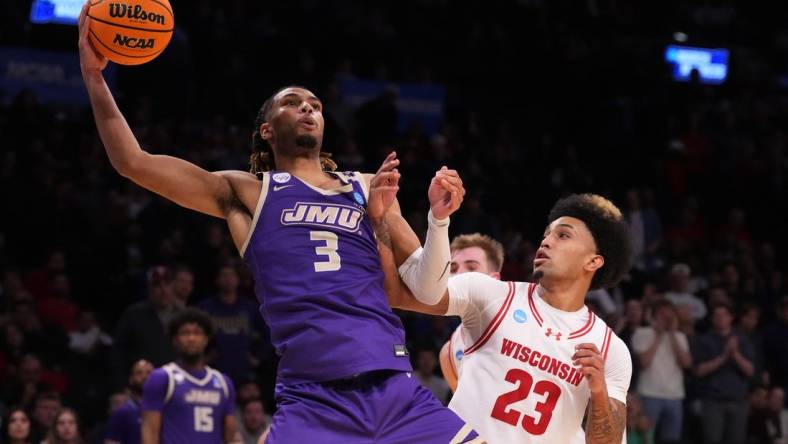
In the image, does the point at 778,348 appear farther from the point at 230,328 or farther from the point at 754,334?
the point at 230,328

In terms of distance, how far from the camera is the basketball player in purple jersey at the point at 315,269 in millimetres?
4441

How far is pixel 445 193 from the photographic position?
468 cm

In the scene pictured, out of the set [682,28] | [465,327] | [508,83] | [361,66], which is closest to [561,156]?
[508,83]

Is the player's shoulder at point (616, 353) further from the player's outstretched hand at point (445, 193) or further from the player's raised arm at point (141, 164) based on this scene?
the player's raised arm at point (141, 164)

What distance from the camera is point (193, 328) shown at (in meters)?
8.65

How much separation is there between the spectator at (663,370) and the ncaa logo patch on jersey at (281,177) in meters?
7.65

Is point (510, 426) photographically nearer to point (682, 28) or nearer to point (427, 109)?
Result: point (427, 109)

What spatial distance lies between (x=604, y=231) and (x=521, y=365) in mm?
768

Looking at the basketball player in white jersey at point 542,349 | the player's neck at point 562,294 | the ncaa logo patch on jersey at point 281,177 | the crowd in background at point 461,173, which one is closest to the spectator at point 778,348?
the crowd in background at point 461,173

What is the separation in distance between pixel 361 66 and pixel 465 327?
36.4ft

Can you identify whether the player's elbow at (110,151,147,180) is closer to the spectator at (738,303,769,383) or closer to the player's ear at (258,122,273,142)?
the player's ear at (258,122,273,142)

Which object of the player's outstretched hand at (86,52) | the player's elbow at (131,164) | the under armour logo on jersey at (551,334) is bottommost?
the under armour logo on jersey at (551,334)

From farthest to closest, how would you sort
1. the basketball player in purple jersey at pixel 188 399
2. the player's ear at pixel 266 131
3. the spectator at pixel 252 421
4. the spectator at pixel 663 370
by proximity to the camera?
the spectator at pixel 663 370 < the spectator at pixel 252 421 < the basketball player in purple jersey at pixel 188 399 < the player's ear at pixel 266 131

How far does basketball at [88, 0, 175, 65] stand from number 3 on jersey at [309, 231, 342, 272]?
3.34 ft
